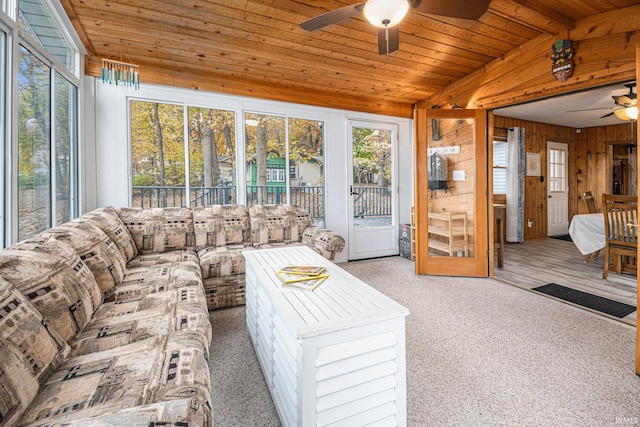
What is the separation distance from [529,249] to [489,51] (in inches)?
140

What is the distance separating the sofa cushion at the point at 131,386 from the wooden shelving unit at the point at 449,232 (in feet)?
10.6

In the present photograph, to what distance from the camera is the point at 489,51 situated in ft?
11.2

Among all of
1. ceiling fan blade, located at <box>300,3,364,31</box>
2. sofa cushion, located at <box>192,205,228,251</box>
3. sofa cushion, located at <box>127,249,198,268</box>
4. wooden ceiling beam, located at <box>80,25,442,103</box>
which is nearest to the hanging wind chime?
wooden ceiling beam, located at <box>80,25,442,103</box>

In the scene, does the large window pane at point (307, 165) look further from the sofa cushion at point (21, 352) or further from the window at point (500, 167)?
the window at point (500, 167)

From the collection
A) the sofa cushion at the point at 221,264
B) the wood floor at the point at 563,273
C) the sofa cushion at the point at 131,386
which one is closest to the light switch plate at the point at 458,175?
the wood floor at the point at 563,273

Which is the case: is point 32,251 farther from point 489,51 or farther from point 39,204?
point 489,51

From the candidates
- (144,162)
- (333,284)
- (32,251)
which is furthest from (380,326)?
(144,162)

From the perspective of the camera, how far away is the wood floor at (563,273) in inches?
124

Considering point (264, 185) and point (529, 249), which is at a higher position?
point (264, 185)

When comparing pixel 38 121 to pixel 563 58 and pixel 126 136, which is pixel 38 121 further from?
pixel 563 58

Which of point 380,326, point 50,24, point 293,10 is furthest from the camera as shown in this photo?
point 293,10

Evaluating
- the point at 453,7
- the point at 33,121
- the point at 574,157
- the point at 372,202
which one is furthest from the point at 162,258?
the point at 574,157

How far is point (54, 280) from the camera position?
4.35 feet

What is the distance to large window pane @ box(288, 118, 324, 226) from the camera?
4.29m
